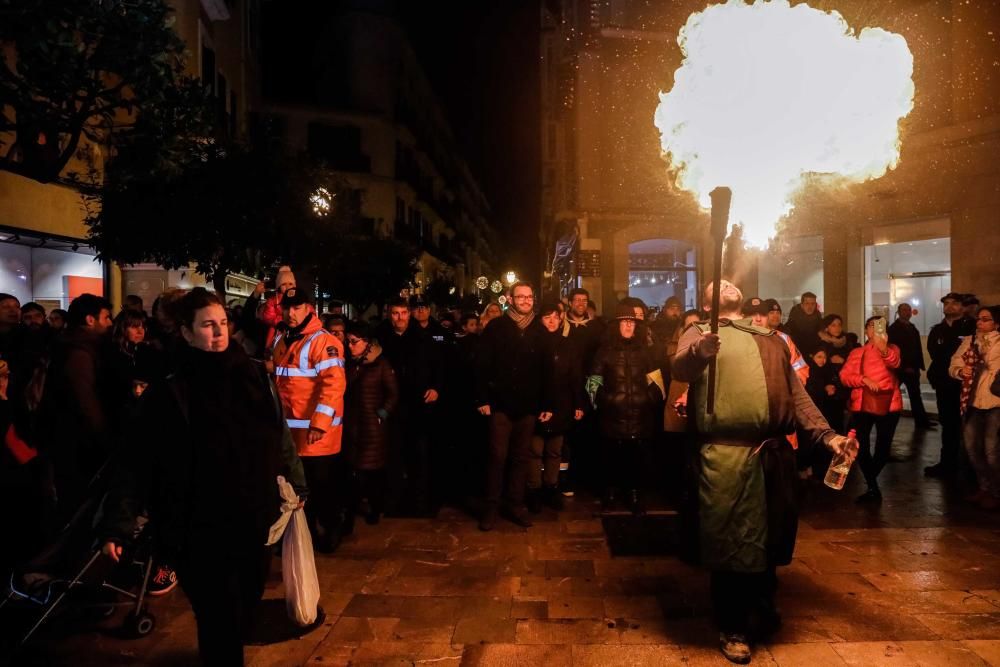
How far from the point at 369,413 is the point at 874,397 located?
5.19m

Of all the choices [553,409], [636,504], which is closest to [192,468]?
[553,409]

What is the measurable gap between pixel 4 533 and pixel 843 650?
6644mm

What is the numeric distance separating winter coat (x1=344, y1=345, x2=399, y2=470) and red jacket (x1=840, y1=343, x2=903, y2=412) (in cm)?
476

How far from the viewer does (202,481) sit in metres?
2.75

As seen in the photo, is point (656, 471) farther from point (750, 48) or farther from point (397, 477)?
point (750, 48)

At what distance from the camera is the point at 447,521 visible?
20.5 ft

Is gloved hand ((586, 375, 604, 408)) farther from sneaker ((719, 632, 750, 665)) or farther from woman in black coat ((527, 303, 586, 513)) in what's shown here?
sneaker ((719, 632, 750, 665))

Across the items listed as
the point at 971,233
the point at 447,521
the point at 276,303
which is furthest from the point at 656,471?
the point at 971,233

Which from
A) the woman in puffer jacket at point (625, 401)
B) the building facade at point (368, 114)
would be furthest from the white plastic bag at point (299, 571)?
the building facade at point (368, 114)

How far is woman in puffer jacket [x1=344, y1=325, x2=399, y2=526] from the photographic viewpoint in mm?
6047

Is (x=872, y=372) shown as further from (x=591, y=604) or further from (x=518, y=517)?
(x=591, y=604)

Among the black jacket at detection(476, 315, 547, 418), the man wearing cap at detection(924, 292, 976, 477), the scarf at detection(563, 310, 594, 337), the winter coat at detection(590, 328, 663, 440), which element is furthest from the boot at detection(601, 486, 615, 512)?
the man wearing cap at detection(924, 292, 976, 477)

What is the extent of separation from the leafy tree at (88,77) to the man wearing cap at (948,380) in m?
8.97

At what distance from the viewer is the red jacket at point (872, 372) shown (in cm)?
673
